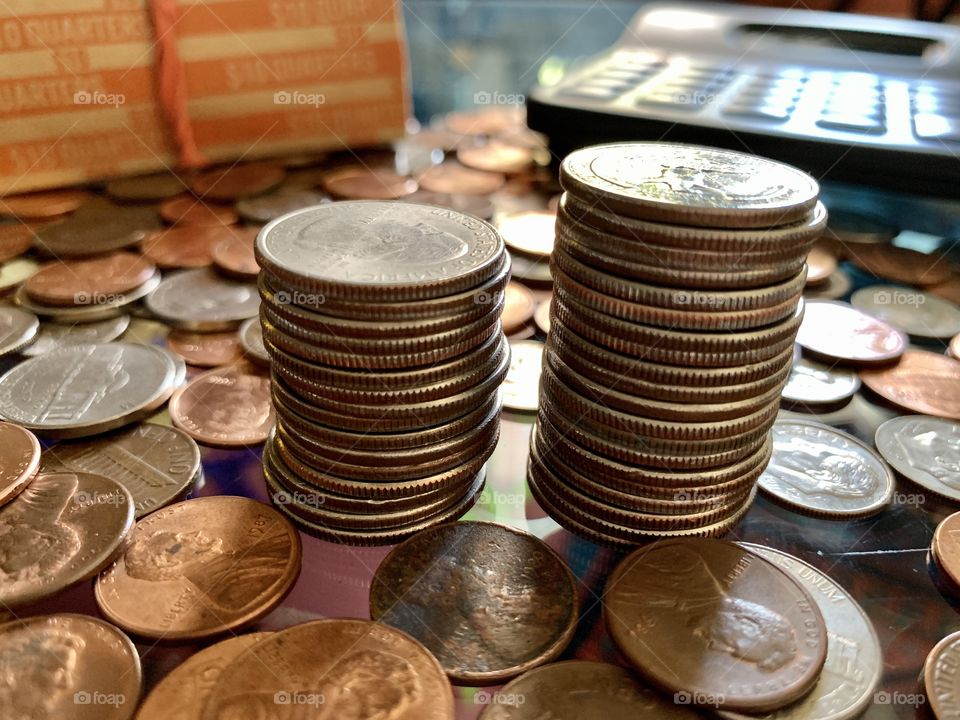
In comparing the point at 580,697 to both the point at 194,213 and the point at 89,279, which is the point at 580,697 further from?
the point at 194,213

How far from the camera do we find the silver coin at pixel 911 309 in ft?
5.62

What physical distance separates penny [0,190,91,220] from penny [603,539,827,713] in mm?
1725

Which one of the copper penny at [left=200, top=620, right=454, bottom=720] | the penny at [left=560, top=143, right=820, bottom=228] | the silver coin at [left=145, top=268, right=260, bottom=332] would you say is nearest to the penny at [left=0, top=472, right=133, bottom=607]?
the copper penny at [left=200, top=620, right=454, bottom=720]

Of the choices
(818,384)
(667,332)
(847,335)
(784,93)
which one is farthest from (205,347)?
(784,93)

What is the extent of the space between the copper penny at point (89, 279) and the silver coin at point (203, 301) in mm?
67

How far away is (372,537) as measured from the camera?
1085 millimetres

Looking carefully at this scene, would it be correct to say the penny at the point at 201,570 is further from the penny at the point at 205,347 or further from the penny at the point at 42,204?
the penny at the point at 42,204

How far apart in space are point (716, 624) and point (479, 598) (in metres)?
0.30

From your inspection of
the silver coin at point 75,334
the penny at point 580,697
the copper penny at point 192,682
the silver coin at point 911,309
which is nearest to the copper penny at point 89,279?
the silver coin at point 75,334

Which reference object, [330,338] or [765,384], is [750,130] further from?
[330,338]

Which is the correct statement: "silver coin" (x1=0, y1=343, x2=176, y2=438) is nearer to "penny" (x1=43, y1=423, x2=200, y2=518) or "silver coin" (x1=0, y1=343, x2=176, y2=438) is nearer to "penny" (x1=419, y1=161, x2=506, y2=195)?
"penny" (x1=43, y1=423, x2=200, y2=518)

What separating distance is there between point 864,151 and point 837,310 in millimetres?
450

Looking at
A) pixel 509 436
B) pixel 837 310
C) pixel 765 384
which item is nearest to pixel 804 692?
pixel 765 384

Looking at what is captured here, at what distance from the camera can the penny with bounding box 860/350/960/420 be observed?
1.44 metres
